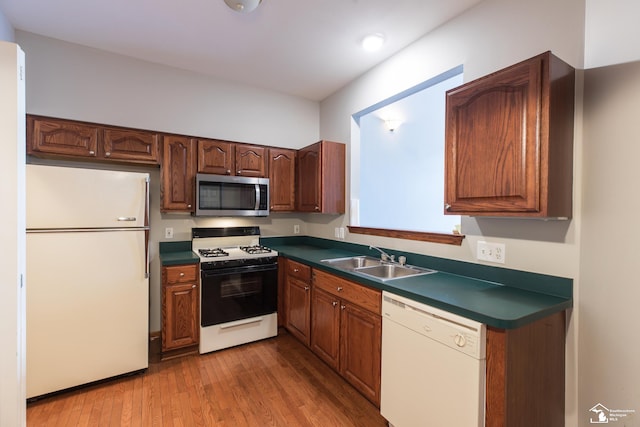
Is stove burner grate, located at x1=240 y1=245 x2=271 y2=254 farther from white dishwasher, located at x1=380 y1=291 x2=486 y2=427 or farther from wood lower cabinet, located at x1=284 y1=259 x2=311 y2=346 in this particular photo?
white dishwasher, located at x1=380 y1=291 x2=486 y2=427

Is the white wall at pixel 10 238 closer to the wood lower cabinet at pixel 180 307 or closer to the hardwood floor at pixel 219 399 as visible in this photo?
the hardwood floor at pixel 219 399

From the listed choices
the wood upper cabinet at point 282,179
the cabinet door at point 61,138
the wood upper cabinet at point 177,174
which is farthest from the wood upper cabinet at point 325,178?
the cabinet door at point 61,138

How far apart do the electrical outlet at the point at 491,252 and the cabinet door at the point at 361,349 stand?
790 mm

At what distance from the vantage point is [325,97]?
3.62 m

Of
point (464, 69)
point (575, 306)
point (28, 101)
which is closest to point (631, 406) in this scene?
point (575, 306)

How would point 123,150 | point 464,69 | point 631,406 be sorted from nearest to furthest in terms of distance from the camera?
point 631,406 < point 464,69 < point 123,150

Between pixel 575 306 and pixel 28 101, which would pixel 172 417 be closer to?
pixel 575 306

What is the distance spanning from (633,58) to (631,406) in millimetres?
1585

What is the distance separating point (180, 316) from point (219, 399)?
0.85 metres

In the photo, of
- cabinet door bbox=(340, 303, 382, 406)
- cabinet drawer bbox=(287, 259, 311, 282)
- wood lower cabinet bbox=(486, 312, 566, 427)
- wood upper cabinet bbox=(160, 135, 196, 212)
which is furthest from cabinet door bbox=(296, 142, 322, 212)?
wood lower cabinet bbox=(486, 312, 566, 427)

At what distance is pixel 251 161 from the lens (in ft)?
10.5

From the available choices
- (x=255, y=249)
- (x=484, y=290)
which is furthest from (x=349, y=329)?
(x=255, y=249)

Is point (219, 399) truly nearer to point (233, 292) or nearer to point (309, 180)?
point (233, 292)

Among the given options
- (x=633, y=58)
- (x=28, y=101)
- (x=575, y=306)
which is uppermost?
(x=28, y=101)
